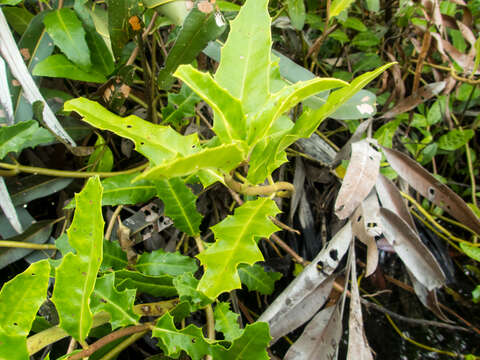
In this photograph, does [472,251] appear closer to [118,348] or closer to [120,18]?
[118,348]

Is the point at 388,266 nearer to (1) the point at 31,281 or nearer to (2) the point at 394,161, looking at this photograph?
(2) the point at 394,161

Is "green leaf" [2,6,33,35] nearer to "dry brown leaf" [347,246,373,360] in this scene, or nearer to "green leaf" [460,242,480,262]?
"dry brown leaf" [347,246,373,360]

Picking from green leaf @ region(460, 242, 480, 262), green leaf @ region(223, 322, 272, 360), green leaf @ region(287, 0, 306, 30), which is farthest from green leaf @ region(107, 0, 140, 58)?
green leaf @ region(460, 242, 480, 262)

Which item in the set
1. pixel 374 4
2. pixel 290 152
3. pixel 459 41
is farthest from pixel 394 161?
pixel 459 41

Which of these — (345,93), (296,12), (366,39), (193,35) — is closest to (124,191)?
(193,35)

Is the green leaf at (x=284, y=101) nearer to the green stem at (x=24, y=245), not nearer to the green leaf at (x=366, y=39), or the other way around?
the green stem at (x=24, y=245)

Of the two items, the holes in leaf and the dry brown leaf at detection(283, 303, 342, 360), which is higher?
the holes in leaf
